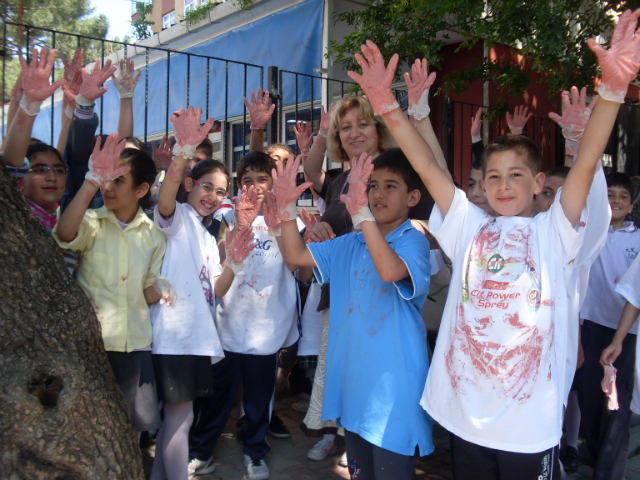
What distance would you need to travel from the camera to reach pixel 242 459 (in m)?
3.09

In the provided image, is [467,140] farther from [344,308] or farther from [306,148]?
[344,308]

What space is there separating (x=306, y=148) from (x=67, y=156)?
1550 mm

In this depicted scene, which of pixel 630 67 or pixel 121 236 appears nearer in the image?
pixel 630 67

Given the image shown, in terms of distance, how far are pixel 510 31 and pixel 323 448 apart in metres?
3.18

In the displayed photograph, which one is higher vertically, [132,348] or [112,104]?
[112,104]

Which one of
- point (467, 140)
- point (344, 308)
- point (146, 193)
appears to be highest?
point (467, 140)

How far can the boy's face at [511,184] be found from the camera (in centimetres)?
195

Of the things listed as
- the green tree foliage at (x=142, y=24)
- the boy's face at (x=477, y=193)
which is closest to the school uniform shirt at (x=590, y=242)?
the boy's face at (x=477, y=193)

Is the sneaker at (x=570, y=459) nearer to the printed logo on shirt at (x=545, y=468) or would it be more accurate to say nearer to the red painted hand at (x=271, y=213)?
the printed logo on shirt at (x=545, y=468)

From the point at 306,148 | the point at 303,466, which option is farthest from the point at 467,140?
the point at 303,466

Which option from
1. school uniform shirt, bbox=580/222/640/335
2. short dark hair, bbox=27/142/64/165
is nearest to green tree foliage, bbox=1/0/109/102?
short dark hair, bbox=27/142/64/165

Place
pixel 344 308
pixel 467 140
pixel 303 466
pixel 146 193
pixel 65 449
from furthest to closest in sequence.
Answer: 1. pixel 467 140
2. pixel 303 466
3. pixel 146 193
4. pixel 344 308
5. pixel 65 449

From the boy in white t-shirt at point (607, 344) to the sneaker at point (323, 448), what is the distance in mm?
1432

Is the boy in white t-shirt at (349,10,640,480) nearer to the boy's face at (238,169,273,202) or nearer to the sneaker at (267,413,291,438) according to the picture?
the boy's face at (238,169,273,202)
